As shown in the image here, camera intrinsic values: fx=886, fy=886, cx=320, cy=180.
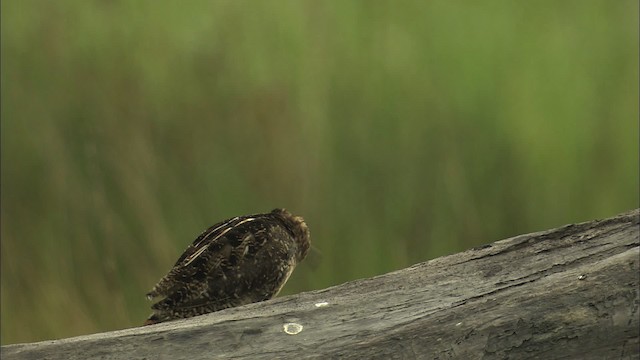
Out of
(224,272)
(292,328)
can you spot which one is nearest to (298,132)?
(224,272)

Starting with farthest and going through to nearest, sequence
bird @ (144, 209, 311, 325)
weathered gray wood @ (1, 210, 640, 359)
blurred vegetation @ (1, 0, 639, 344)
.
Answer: blurred vegetation @ (1, 0, 639, 344), bird @ (144, 209, 311, 325), weathered gray wood @ (1, 210, 640, 359)

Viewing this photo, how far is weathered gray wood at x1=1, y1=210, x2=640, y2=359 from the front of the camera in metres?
1.32

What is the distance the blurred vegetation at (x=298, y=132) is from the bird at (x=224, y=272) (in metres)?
0.71

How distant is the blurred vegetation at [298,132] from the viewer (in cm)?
240

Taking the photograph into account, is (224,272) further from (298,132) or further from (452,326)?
(298,132)

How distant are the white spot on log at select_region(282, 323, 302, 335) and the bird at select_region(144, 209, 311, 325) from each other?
279 millimetres

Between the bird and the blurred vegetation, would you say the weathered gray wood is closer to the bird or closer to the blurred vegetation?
the bird

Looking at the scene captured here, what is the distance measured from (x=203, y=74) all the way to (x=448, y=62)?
69 cm

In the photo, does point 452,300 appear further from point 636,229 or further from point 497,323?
point 636,229

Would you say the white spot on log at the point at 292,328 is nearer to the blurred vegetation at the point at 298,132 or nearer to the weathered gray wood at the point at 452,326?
the weathered gray wood at the point at 452,326

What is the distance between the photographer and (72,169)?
2498mm

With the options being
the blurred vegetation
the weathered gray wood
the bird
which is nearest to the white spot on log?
the weathered gray wood

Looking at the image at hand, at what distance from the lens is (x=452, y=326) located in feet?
4.42

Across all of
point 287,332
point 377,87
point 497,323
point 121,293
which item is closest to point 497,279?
point 497,323
